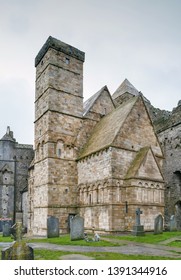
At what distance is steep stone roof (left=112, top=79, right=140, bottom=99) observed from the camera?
43.8 m

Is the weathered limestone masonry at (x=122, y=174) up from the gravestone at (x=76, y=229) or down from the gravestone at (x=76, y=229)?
up

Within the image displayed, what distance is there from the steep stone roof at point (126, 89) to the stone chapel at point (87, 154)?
10880 millimetres

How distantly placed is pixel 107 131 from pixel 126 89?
18711 millimetres

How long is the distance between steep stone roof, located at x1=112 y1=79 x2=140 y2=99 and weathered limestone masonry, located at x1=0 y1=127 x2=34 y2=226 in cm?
2209

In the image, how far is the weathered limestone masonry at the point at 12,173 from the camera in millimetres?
51906

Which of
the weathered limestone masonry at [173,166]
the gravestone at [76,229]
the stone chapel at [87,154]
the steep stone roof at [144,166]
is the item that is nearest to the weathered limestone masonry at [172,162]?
the weathered limestone masonry at [173,166]

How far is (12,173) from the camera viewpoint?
53688 mm

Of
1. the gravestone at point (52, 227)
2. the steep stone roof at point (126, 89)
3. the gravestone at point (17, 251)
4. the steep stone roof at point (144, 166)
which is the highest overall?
the steep stone roof at point (126, 89)

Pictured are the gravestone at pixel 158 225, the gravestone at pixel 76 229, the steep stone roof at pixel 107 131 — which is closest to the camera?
the gravestone at pixel 76 229

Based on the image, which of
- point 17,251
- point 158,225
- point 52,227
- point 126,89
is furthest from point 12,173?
point 17,251

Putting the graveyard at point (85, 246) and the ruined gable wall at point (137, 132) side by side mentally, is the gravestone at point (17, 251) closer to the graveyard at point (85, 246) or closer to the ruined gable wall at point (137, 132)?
the graveyard at point (85, 246)

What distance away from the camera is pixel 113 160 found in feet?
76.2
